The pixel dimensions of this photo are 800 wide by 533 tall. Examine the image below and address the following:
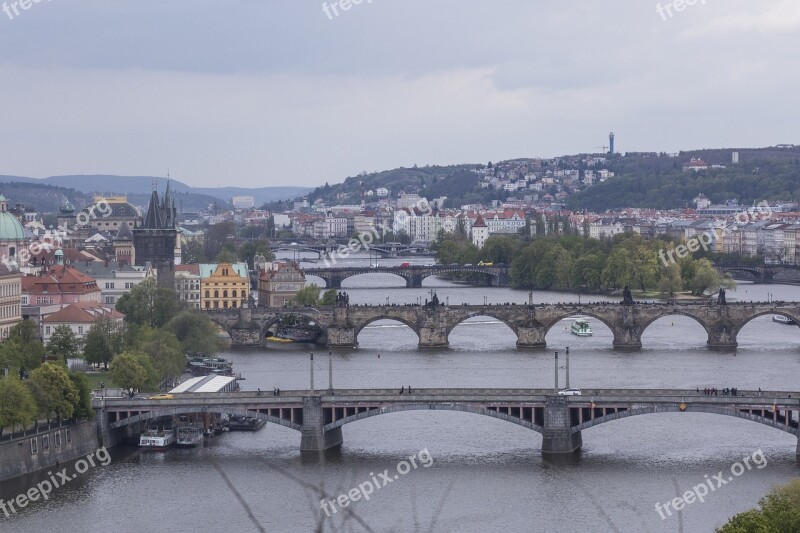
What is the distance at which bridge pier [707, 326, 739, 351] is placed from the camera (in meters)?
68.1

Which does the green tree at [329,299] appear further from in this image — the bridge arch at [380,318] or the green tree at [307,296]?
the bridge arch at [380,318]

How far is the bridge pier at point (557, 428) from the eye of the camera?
42.3 m

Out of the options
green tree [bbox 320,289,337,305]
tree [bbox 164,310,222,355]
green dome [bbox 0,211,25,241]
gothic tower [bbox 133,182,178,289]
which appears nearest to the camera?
tree [bbox 164,310,222,355]

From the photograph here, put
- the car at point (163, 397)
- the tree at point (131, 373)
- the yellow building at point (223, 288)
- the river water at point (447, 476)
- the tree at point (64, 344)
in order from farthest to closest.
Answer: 1. the yellow building at point (223, 288)
2. the tree at point (64, 344)
3. the tree at point (131, 373)
4. the car at point (163, 397)
5. the river water at point (447, 476)

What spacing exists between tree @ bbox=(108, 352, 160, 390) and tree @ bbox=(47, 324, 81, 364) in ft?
16.4

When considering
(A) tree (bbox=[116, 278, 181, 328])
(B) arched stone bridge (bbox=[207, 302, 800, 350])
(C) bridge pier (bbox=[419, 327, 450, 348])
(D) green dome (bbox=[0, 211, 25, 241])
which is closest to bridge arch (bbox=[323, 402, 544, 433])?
(A) tree (bbox=[116, 278, 181, 328])

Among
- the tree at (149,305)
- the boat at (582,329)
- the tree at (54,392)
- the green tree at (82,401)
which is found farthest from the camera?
the boat at (582,329)

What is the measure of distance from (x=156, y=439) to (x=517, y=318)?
28491mm

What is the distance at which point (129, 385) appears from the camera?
154ft

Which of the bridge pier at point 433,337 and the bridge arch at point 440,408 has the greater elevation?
the bridge pier at point 433,337

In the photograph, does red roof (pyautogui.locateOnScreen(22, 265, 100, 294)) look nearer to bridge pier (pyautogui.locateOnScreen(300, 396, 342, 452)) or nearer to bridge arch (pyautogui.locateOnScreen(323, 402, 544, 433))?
bridge pier (pyautogui.locateOnScreen(300, 396, 342, 452))

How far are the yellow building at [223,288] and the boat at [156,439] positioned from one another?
3549 cm

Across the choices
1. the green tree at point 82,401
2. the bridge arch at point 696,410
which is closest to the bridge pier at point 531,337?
the bridge arch at point 696,410

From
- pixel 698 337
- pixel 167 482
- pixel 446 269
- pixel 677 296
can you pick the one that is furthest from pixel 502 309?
pixel 446 269
